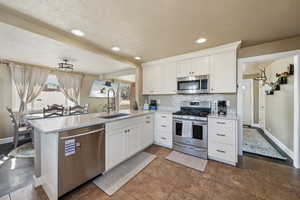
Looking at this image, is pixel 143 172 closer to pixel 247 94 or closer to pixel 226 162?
pixel 226 162

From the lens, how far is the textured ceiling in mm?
1416

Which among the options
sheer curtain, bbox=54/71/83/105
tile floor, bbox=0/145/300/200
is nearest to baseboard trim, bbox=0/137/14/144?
sheer curtain, bbox=54/71/83/105

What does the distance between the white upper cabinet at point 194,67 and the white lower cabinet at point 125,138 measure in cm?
151

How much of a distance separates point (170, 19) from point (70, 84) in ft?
14.9

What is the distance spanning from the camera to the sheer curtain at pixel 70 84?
4.38m

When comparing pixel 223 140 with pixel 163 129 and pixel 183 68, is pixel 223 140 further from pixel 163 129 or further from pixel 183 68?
pixel 183 68

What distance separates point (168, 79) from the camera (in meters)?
3.39

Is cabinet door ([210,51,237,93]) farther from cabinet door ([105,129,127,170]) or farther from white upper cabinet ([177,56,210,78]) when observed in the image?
cabinet door ([105,129,127,170])

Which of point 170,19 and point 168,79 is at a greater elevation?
point 170,19

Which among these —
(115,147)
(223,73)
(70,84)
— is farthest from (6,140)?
(223,73)

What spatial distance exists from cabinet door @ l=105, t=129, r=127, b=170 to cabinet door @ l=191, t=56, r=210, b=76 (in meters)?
2.25

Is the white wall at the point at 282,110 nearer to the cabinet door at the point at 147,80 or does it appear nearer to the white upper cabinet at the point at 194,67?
the white upper cabinet at the point at 194,67

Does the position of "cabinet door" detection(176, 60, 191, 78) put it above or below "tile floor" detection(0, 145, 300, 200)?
above

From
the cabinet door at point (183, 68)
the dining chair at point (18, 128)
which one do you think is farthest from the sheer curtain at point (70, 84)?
the cabinet door at point (183, 68)
